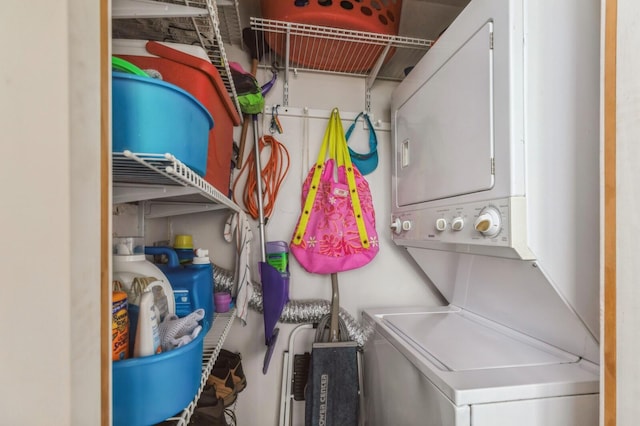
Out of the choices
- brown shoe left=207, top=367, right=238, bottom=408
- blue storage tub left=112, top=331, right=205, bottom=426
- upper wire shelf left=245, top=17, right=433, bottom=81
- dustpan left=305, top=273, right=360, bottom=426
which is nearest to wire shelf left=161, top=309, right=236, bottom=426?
blue storage tub left=112, top=331, right=205, bottom=426

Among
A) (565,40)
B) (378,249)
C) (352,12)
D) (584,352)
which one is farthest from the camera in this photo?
(378,249)

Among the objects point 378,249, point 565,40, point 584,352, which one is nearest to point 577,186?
point 565,40

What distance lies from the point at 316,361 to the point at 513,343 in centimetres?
82

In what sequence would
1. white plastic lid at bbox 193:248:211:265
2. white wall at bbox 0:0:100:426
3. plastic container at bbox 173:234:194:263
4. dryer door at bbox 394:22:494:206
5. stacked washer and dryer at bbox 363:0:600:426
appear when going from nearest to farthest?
1. white wall at bbox 0:0:100:426
2. stacked washer and dryer at bbox 363:0:600:426
3. dryer door at bbox 394:22:494:206
4. white plastic lid at bbox 193:248:211:265
5. plastic container at bbox 173:234:194:263

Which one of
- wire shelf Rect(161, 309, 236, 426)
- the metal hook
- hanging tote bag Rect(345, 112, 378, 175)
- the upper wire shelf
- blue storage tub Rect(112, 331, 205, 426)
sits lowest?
wire shelf Rect(161, 309, 236, 426)

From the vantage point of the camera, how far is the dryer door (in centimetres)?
90

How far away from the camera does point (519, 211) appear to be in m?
0.81

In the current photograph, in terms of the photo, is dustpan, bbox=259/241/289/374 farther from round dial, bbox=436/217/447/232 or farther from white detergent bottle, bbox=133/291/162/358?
white detergent bottle, bbox=133/291/162/358

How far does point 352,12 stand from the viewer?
1307 mm

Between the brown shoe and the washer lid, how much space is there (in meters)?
0.79

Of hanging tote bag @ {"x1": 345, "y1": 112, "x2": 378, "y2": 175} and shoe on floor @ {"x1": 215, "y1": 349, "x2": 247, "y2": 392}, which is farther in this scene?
hanging tote bag @ {"x1": 345, "y1": 112, "x2": 378, "y2": 175}

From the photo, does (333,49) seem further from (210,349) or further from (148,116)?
(210,349)
